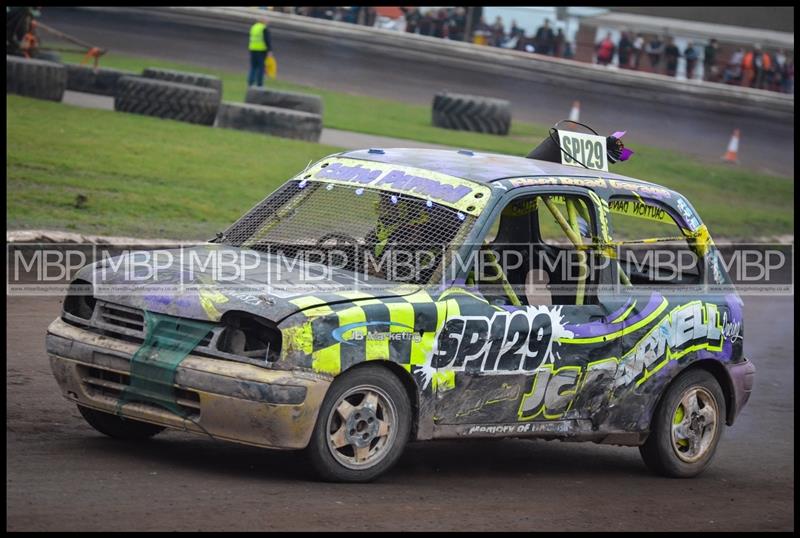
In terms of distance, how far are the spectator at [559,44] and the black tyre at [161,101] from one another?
21948 mm

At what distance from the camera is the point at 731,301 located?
8.35 metres

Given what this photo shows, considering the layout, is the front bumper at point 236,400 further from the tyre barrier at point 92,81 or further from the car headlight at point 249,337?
the tyre barrier at point 92,81

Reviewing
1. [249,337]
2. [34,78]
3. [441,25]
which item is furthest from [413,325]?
[441,25]

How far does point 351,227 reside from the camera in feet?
24.0

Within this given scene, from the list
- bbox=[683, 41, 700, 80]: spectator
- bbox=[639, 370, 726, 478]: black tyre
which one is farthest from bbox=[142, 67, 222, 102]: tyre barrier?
bbox=[683, 41, 700, 80]: spectator

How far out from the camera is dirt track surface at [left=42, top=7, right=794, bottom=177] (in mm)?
30797

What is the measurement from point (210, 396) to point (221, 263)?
973 millimetres

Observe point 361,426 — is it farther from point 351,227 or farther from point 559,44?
point 559,44

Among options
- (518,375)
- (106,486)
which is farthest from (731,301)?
(106,486)

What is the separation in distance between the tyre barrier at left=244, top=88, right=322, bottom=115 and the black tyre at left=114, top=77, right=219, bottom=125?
A: 1.87 m

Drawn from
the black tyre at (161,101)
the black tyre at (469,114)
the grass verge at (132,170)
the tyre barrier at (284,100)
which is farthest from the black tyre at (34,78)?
the black tyre at (469,114)

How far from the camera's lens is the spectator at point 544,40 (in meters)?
41.5

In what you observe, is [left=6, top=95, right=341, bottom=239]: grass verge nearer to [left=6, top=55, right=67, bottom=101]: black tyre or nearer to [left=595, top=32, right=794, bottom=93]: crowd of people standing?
[left=6, top=55, right=67, bottom=101]: black tyre

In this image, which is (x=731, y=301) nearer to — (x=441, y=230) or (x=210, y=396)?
(x=441, y=230)
